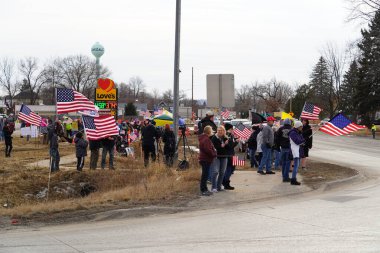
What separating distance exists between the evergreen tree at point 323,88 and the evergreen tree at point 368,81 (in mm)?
13736

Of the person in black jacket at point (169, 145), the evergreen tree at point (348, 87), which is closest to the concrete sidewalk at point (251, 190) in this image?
the person in black jacket at point (169, 145)

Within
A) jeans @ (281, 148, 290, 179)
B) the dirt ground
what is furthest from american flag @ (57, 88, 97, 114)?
jeans @ (281, 148, 290, 179)

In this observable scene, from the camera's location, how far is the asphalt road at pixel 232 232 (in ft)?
23.3

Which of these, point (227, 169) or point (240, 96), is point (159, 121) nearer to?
point (227, 169)

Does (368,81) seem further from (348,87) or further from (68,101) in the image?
(68,101)

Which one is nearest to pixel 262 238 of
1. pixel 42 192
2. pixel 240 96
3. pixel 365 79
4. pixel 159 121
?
pixel 42 192

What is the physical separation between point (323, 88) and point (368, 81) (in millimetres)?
33637

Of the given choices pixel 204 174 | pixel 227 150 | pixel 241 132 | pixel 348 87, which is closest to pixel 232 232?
pixel 204 174

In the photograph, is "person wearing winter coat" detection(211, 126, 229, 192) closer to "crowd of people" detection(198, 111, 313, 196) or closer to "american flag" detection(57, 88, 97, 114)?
"crowd of people" detection(198, 111, 313, 196)

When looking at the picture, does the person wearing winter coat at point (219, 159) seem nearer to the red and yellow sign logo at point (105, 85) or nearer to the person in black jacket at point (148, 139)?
the person in black jacket at point (148, 139)

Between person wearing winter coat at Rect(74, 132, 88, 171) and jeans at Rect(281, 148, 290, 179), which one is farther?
person wearing winter coat at Rect(74, 132, 88, 171)

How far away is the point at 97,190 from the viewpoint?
1516cm

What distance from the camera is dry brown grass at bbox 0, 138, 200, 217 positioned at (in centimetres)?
1064

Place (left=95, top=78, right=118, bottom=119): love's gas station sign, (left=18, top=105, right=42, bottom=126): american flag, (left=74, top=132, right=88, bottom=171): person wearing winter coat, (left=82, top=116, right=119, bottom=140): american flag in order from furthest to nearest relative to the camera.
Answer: (left=18, top=105, right=42, bottom=126): american flag
(left=95, top=78, right=118, bottom=119): love's gas station sign
(left=74, top=132, right=88, bottom=171): person wearing winter coat
(left=82, top=116, right=119, bottom=140): american flag
